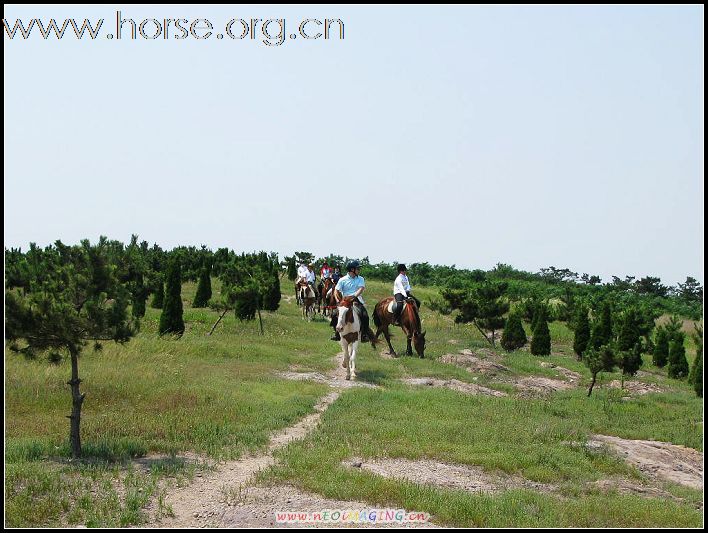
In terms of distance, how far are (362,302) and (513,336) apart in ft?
43.3

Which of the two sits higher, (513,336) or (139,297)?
(139,297)

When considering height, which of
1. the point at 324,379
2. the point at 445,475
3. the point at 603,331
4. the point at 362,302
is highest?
the point at 362,302

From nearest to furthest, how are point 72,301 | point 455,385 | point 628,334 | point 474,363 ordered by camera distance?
point 72,301
point 455,385
point 474,363
point 628,334

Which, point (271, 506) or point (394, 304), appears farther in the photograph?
point (394, 304)

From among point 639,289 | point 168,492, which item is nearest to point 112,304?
point 168,492

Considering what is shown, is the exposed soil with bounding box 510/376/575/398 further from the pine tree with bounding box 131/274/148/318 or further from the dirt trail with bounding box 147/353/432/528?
the pine tree with bounding box 131/274/148/318

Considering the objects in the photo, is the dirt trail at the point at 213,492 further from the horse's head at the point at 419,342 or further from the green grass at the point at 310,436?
the horse's head at the point at 419,342

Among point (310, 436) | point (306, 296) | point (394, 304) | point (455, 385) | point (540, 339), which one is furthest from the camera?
point (306, 296)

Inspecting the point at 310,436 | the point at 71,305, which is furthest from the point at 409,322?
the point at 71,305

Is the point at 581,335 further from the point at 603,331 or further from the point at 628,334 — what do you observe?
the point at 628,334

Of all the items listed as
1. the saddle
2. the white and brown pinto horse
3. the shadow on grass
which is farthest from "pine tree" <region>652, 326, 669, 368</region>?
the shadow on grass

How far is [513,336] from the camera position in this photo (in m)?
31.8

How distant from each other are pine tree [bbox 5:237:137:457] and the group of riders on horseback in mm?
9205

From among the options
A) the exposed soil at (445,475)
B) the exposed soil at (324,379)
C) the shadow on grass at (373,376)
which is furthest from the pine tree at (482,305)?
the exposed soil at (445,475)
